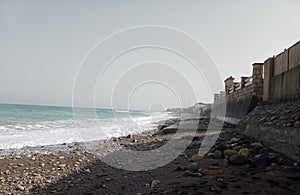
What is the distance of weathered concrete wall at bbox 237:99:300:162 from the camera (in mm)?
5457

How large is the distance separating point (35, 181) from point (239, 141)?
516cm

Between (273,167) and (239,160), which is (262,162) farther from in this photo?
(239,160)


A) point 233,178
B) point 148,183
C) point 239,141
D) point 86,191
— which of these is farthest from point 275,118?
point 86,191

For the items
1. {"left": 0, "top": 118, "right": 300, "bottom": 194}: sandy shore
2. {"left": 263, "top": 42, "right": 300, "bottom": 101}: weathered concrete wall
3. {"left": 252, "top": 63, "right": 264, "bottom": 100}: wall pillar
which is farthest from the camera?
{"left": 252, "top": 63, "right": 264, "bottom": 100}: wall pillar

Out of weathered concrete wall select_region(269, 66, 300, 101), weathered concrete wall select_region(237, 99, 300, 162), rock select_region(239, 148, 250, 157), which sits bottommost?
rock select_region(239, 148, 250, 157)

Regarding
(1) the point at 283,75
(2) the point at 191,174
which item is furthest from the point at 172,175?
(1) the point at 283,75

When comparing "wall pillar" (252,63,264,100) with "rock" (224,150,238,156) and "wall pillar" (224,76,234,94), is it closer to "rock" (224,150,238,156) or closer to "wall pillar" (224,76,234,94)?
"rock" (224,150,238,156)

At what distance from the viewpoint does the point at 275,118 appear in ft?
23.6

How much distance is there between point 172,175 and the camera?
5.71 meters

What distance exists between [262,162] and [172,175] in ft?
5.29

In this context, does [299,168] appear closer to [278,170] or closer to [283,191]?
[278,170]

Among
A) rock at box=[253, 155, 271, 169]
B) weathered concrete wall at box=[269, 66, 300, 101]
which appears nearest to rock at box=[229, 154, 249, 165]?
rock at box=[253, 155, 271, 169]

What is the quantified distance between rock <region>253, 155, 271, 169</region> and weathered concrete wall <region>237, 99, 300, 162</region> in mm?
414

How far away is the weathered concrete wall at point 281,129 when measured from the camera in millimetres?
5457
